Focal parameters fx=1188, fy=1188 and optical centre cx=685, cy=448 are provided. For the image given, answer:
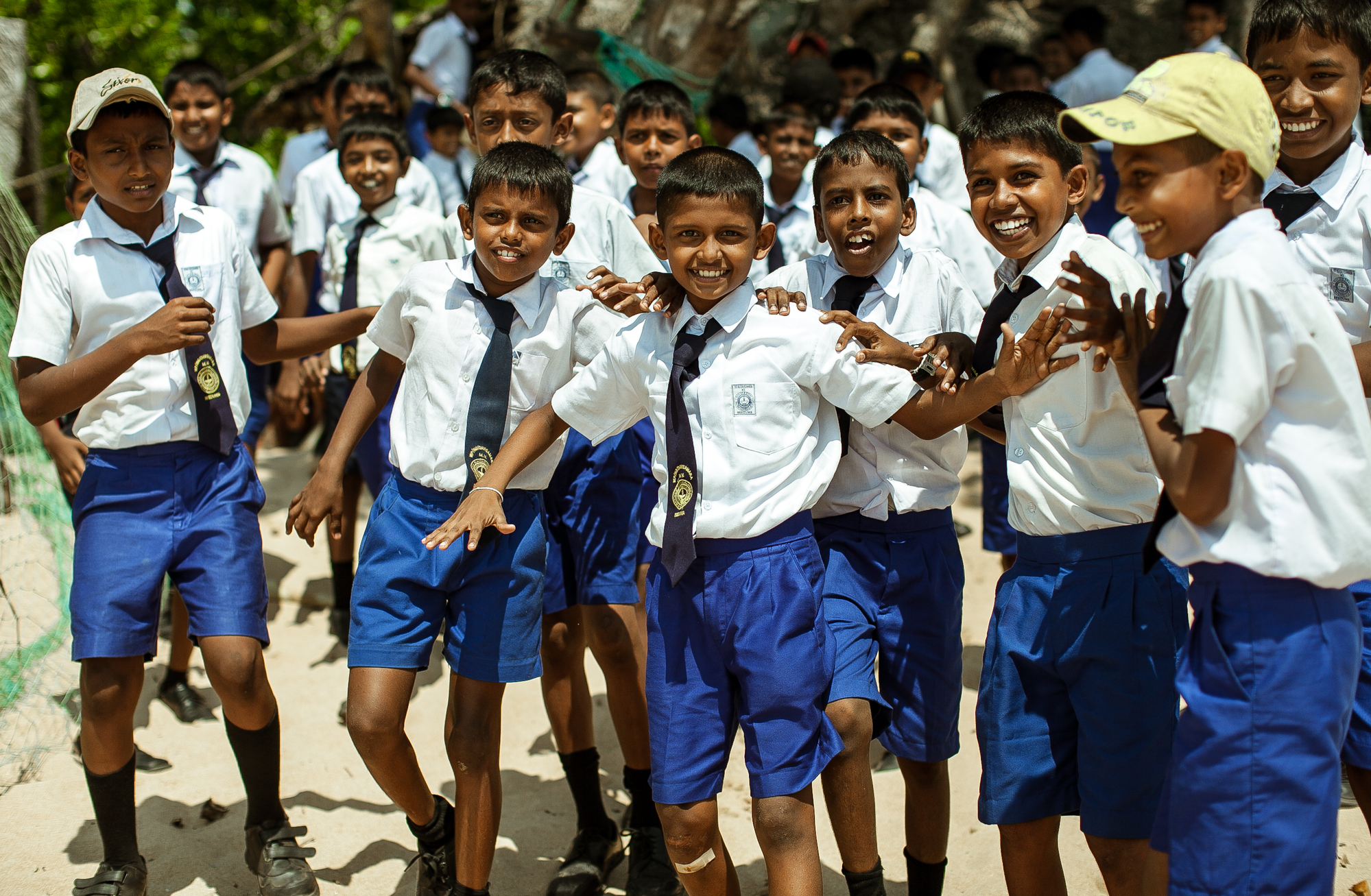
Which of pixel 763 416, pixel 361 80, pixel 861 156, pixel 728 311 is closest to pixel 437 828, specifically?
pixel 763 416

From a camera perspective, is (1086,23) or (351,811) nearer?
(351,811)

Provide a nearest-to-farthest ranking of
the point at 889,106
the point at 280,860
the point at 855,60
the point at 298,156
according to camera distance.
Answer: the point at 280,860, the point at 889,106, the point at 298,156, the point at 855,60

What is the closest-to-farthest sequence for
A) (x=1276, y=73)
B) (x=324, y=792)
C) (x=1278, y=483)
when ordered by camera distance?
(x=1278, y=483) → (x=1276, y=73) → (x=324, y=792)

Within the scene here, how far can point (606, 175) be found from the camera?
5.45 m

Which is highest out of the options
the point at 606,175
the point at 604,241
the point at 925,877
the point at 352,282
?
the point at 606,175

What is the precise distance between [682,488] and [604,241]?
141cm

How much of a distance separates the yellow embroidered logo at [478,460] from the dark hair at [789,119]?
2.96m

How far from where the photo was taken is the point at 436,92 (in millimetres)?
7391

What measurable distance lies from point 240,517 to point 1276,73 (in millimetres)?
2961

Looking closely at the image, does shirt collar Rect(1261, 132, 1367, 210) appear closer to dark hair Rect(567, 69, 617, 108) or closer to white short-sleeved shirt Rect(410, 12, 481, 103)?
dark hair Rect(567, 69, 617, 108)

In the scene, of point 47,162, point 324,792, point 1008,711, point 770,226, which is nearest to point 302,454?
point 47,162

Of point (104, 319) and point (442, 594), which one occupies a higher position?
point (104, 319)

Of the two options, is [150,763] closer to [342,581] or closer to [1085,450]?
[342,581]

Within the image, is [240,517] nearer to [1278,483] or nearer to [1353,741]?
[1278,483]
